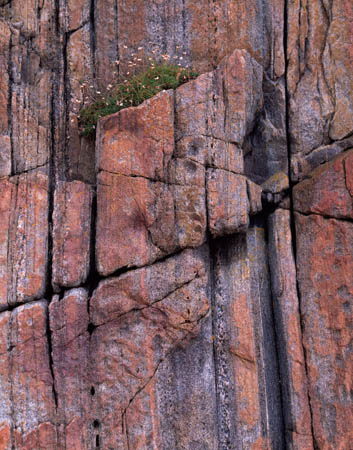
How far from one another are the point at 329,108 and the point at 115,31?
398 cm

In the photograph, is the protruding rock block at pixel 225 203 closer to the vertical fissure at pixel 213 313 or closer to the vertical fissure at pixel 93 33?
the vertical fissure at pixel 213 313

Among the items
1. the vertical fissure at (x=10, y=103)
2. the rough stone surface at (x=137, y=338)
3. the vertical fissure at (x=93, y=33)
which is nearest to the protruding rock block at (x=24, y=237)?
the vertical fissure at (x=10, y=103)

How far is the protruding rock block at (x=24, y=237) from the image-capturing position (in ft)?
23.1

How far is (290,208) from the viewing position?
7.43 metres

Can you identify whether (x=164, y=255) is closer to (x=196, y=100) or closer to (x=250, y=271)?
(x=250, y=271)

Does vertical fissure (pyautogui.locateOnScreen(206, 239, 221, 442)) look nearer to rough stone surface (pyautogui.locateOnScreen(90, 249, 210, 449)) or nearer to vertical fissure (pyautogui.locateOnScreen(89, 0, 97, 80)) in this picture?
rough stone surface (pyautogui.locateOnScreen(90, 249, 210, 449))

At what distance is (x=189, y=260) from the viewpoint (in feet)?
22.6

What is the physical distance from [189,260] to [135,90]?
292 centimetres

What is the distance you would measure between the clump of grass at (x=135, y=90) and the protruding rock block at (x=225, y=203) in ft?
5.43

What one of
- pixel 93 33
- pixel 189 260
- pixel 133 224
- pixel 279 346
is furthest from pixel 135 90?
pixel 279 346

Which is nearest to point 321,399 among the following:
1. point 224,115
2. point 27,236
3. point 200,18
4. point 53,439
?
point 53,439

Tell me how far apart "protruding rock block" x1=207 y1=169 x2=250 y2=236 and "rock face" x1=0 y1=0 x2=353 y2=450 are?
0.07 ft

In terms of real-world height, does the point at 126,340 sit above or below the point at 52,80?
below

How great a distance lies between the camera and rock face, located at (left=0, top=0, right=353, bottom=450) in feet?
22.2
